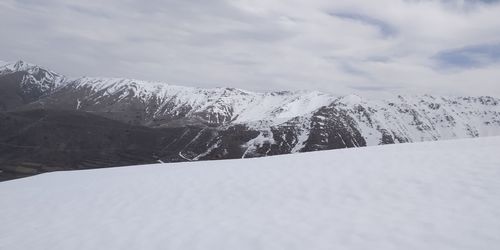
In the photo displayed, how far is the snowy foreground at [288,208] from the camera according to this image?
1112 centimetres

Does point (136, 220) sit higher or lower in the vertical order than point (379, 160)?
lower

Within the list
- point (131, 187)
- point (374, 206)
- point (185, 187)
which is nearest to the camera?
point (374, 206)

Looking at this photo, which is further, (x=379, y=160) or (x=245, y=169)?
(x=245, y=169)

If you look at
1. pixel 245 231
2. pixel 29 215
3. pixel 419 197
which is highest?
pixel 419 197

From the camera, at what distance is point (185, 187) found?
19.3 meters

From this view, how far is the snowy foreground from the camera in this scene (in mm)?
11117

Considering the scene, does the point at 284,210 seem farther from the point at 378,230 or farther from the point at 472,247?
the point at 472,247

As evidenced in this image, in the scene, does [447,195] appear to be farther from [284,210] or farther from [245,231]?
[245,231]

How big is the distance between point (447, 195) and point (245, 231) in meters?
6.71

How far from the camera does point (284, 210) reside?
14.1 m

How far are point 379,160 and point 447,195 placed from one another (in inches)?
261

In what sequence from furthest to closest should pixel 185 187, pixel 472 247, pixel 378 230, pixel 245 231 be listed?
1. pixel 185 187
2. pixel 245 231
3. pixel 378 230
4. pixel 472 247

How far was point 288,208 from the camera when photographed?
14281 mm

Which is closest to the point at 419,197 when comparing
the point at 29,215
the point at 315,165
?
the point at 315,165
